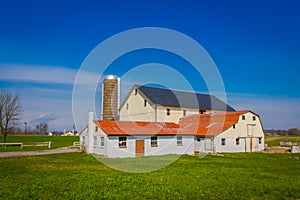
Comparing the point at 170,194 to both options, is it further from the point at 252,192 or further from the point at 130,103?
the point at 130,103

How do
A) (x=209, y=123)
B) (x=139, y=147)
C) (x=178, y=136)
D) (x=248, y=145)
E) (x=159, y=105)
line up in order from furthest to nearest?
(x=159, y=105)
(x=209, y=123)
(x=248, y=145)
(x=178, y=136)
(x=139, y=147)

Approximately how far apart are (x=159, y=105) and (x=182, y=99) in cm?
646

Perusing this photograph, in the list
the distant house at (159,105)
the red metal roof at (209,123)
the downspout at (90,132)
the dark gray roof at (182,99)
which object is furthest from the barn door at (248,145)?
the downspout at (90,132)

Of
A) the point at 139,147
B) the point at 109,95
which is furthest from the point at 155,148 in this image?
the point at 109,95

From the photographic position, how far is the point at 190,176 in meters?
14.9

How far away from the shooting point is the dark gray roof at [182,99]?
39450 mm

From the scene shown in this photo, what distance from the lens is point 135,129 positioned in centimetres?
2995

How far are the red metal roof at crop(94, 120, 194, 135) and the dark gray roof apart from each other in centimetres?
599

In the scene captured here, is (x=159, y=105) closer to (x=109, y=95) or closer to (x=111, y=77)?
(x=109, y=95)

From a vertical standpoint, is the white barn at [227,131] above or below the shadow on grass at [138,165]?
above

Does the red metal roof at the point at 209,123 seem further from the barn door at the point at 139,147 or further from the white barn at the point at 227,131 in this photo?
the barn door at the point at 139,147

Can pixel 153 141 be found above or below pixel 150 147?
above

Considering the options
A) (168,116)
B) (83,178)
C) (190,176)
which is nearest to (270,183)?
(190,176)

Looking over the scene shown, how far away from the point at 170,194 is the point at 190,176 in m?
4.27
